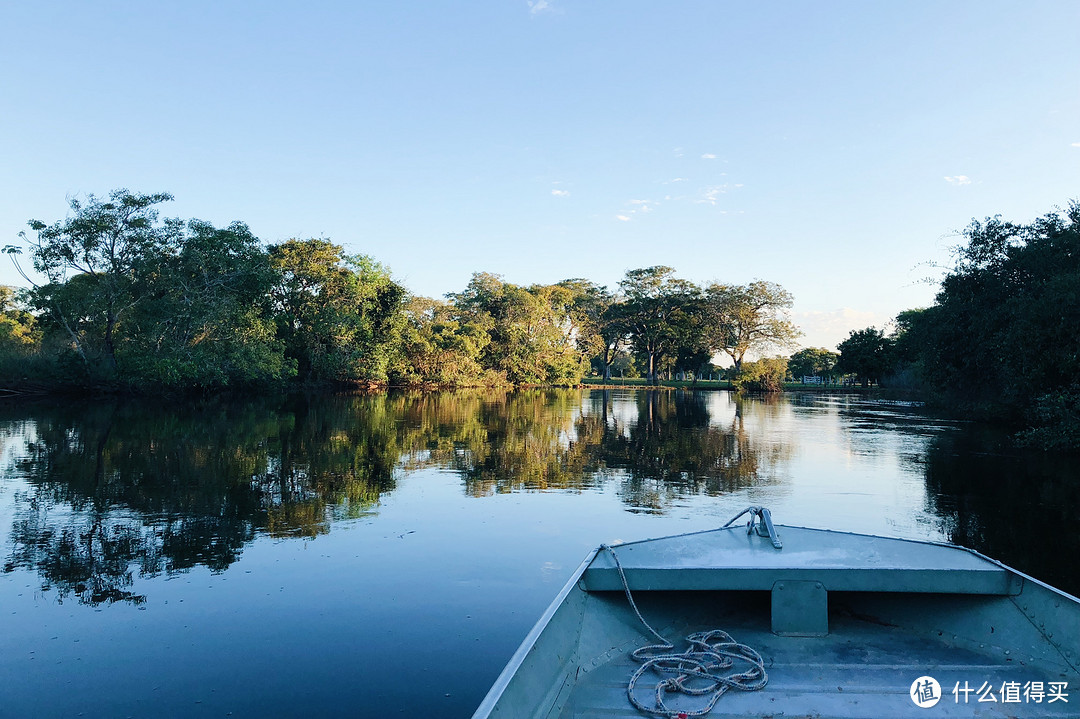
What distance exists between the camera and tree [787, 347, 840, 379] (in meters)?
85.5

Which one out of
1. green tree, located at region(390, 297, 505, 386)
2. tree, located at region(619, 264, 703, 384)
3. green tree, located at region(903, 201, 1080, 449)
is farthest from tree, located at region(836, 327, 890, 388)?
green tree, located at region(903, 201, 1080, 449)

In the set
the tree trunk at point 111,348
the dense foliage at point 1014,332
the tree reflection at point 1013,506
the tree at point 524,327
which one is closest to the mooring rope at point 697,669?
the tree reflection at point 1013,506

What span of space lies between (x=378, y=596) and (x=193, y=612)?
145cm

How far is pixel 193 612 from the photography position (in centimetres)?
Result: 526

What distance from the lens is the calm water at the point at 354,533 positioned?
4.25m

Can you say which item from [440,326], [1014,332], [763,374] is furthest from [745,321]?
[1014,332]

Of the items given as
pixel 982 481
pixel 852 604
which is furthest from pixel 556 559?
pixel 982 481

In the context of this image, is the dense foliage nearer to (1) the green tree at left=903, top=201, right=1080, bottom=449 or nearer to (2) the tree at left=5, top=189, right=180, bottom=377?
(1) the green tree at left=903, top=201, right=1080, bottom=449

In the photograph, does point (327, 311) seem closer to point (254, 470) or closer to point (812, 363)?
point (254, 470)

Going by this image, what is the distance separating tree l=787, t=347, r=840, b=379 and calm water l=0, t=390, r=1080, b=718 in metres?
71.6

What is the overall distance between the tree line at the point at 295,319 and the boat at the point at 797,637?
32.4 m

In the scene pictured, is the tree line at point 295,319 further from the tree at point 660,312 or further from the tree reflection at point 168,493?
the tree reflection at point 168,493

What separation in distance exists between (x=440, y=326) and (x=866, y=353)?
39.9 m

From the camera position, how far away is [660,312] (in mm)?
67188
